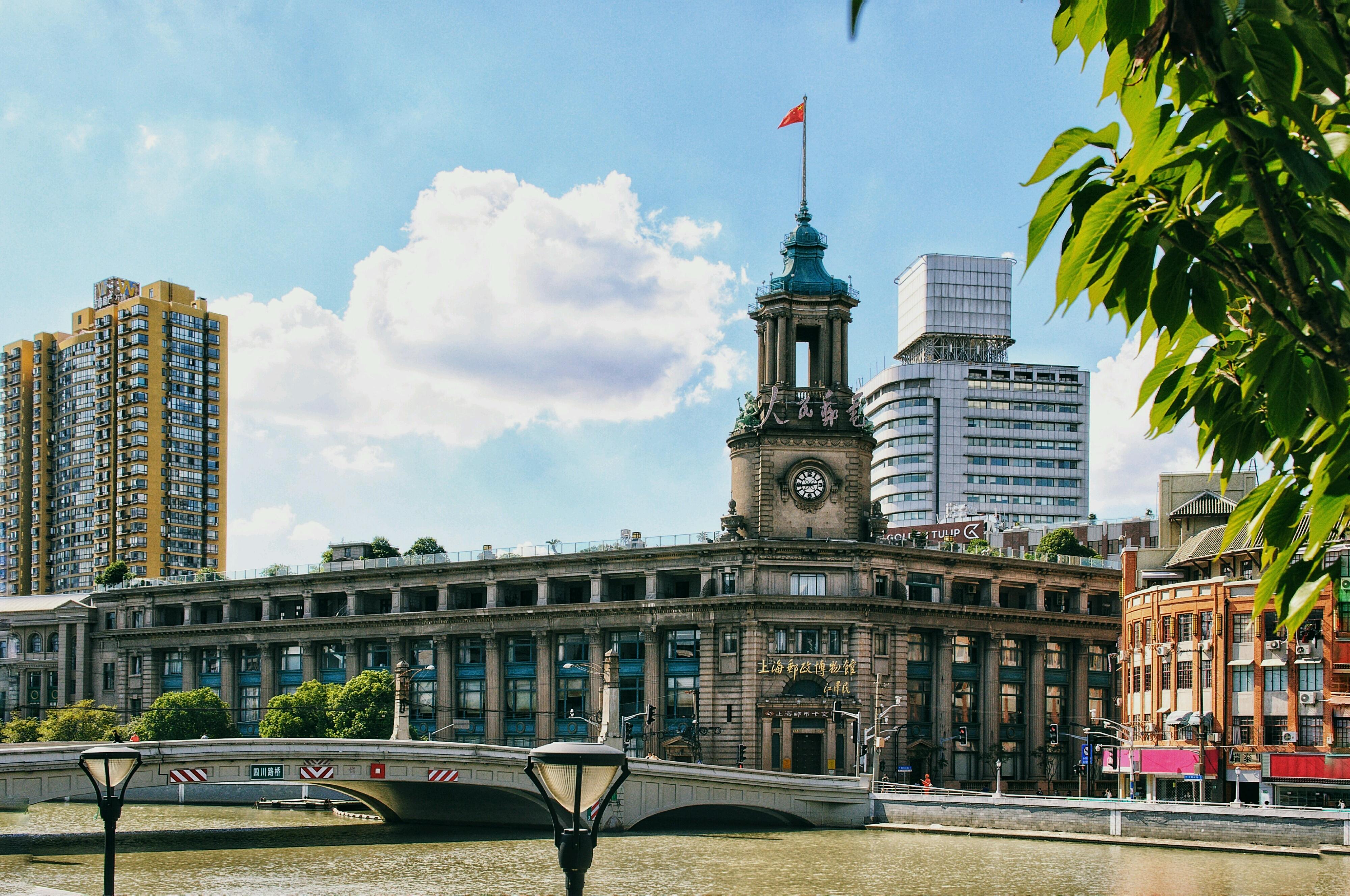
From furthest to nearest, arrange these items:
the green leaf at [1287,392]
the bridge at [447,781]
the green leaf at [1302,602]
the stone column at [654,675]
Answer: the stone column at [654,675], the bridge at [447,781], the green leaf at [1302,602], the green leaf at [1287,392]

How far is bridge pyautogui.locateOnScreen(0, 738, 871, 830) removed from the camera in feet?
245

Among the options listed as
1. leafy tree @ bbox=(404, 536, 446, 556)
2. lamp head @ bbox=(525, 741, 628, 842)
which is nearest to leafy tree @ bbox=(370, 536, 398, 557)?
leafy tree @ bbox=(404, 536, 446, 556)

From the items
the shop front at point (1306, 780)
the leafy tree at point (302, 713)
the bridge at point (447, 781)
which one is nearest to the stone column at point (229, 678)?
the leafy tree at point (302, 713)

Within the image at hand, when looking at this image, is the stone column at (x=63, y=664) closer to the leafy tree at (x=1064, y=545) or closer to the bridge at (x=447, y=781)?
the bridge at (x=447, y=781)

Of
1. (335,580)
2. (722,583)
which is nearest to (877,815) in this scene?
(722,583)

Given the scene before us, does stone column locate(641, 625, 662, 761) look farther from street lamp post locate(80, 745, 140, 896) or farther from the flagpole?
street lamp post locate(80, 745, 140, 896)

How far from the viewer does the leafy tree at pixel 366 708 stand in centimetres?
12062

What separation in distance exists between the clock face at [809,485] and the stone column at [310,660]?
1970 inches

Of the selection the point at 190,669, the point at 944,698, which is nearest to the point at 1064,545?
the point at 944,698

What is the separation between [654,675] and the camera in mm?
119812

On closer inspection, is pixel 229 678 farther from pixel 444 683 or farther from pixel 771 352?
pixel 771 352

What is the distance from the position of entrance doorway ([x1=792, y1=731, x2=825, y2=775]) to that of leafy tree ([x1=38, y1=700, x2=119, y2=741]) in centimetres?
6042

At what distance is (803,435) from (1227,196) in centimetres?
11470

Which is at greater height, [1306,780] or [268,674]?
[268,674]
